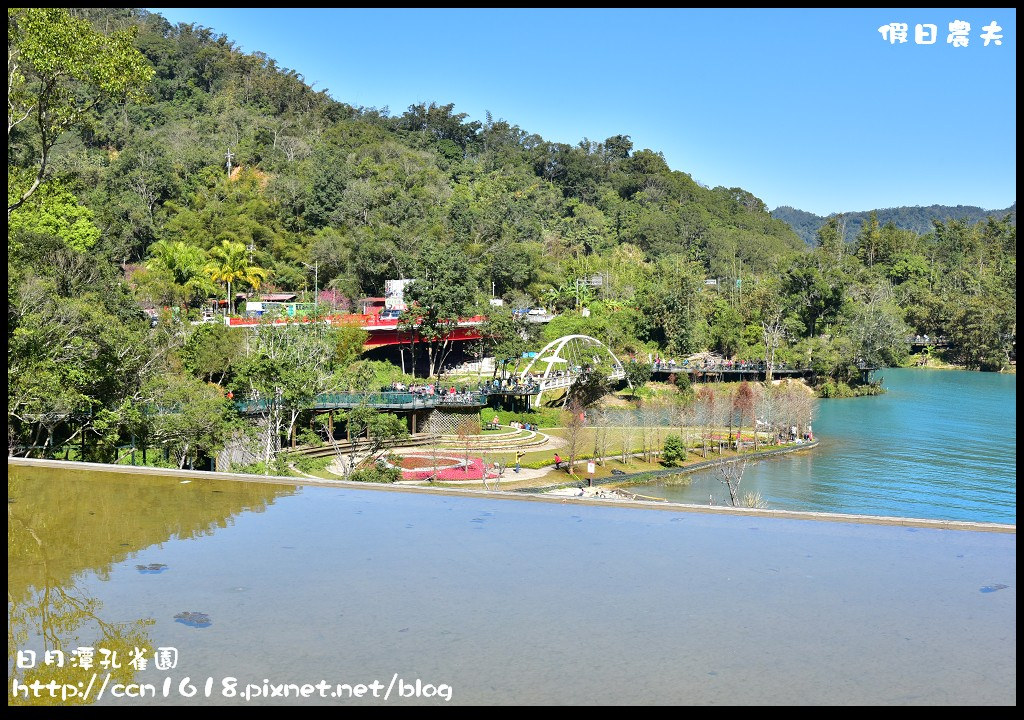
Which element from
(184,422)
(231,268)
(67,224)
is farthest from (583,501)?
(67,224)

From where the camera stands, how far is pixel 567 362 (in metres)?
40.4

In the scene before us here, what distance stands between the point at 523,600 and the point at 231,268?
41.6 m

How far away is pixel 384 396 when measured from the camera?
2884 cm

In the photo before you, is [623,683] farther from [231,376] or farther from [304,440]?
[231,376]

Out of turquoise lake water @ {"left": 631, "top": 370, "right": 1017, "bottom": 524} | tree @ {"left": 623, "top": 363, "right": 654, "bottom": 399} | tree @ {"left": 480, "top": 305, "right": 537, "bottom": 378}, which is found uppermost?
tree @ {"left": 480, "top": 305, "right": 537, "bottom": 378}

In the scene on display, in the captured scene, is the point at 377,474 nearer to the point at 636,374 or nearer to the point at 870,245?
the point at 636,374

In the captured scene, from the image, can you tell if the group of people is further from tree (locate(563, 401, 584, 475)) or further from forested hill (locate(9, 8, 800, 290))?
forested hill (locate(9, 8, 800, 290))

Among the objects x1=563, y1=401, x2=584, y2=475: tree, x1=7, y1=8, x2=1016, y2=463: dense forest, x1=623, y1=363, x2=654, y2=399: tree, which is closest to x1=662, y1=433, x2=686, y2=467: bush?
x1=563, y1=401, x2=584, y2=475: tree

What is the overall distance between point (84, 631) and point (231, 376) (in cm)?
2565

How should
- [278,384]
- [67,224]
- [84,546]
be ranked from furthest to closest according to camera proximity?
[67,224], [278,384], [84,546]

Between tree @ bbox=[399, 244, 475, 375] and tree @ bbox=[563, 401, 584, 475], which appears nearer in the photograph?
tree @ bbox=[563, 401, 584, 475]

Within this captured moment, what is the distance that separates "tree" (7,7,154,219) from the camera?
38.3ft

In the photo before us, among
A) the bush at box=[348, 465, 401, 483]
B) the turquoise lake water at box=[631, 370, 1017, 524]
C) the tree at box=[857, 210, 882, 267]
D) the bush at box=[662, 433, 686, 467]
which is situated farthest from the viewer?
the tree at box=[857, 210, 882, 267]

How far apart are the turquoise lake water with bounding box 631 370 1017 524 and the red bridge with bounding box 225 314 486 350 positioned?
15330 millimetres
